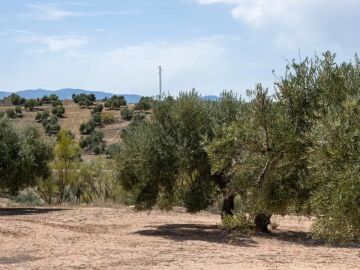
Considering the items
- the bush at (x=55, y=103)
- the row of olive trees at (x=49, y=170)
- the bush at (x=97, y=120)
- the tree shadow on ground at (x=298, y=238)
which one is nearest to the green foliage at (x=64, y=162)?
the row of olive trees at (x=49, y=170)

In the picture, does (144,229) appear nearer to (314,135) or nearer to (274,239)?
(274,239)

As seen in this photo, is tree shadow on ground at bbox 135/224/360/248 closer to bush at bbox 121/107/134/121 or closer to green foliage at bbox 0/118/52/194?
green foliage at bbox 0/118/52/194

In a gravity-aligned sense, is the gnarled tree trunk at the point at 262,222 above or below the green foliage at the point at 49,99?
below

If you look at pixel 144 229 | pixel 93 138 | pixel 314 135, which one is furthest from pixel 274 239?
pixel 93 138

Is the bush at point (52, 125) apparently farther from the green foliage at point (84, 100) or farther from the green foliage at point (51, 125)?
the green foliage at point (84, 100)

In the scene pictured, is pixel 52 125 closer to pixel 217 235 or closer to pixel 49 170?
pixel 49 170

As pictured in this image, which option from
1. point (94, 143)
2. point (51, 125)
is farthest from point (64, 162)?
point (51, 125)

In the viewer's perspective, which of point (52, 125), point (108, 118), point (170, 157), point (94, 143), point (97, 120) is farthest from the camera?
point (108, 118)

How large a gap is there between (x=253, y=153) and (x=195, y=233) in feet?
31.8

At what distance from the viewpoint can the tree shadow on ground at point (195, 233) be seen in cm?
2307

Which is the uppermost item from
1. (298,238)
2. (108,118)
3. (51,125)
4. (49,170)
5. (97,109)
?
(97,109)

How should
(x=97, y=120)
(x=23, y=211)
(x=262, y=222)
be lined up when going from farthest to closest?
(x=97, y=120)
(x=23, y=211)
(x=262, y=222)

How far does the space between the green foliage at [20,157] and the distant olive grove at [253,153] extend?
0.19 ft

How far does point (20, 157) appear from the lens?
106 feet
